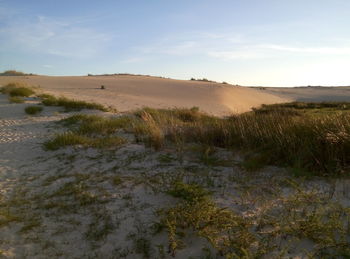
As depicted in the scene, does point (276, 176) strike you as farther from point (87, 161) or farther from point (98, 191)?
point (87, 161)

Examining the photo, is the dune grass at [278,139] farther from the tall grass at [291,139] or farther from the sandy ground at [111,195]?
the sandy ground at [111,195]

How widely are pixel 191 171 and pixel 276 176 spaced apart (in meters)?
1.32

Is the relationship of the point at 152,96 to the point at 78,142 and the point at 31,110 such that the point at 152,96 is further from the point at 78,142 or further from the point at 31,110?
the point at 78,142

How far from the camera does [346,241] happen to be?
8.13ft

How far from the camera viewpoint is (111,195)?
12.2 feet

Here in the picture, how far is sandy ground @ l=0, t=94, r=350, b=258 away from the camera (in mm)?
2684

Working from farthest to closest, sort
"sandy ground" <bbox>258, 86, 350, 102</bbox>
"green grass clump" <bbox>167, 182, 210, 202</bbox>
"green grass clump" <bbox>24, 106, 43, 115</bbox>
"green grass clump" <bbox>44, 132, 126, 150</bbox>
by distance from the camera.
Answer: "sandy ground" <bbox>258, 86, 350, 102</bbox>
"green grass clump" <bbox>24, 106, 43, 115</bbox>
"green grass clump" <bbox>44, 132, 126, 150</bbox>
"green grass clump" <bbox>167, 182, 210, 202</bbox>

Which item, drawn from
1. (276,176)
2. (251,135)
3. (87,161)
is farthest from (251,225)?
(87,161)

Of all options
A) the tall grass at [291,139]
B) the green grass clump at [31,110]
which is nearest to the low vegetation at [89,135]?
the tall grass at [291,139]

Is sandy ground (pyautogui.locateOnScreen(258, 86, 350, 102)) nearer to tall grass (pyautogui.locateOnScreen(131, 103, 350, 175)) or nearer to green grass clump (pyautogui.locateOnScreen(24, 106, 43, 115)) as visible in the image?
tall grass (pyautogui.locateOnScreen(131, 103, 350, 175))

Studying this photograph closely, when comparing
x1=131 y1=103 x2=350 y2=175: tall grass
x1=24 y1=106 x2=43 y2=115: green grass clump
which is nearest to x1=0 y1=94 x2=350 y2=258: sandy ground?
x1=131 y1=103 x2=350 y2=175: tall grass

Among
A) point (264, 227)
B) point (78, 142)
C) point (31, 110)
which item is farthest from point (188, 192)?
point (31, 110)

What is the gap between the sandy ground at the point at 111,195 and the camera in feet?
8.80

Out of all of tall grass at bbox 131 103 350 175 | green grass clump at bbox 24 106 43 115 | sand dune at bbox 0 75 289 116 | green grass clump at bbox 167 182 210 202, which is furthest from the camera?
sand dune at bbox 0 75 289 116
